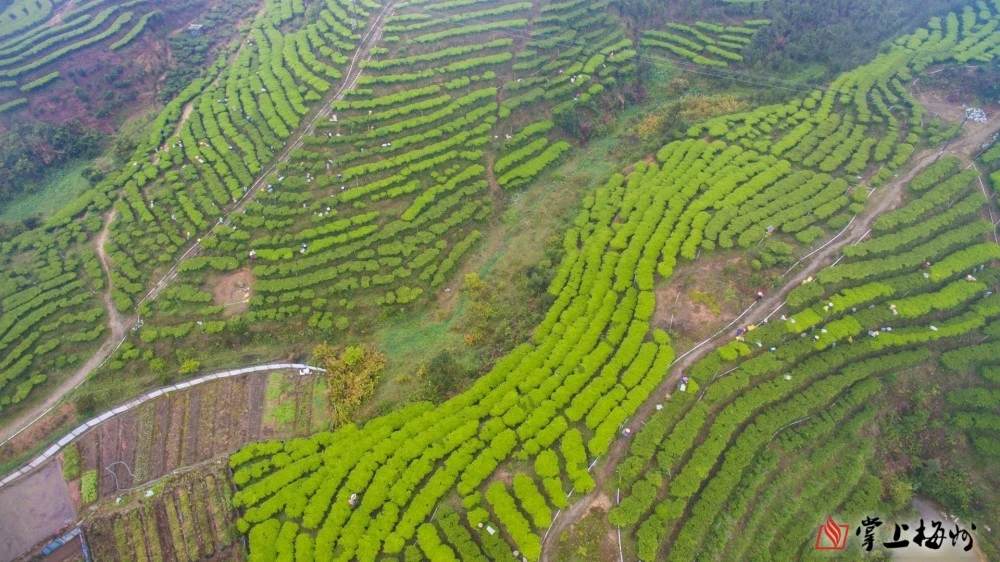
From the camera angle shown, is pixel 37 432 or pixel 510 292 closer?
pixel 37 432

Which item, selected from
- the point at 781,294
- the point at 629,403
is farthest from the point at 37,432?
the point at 781,294

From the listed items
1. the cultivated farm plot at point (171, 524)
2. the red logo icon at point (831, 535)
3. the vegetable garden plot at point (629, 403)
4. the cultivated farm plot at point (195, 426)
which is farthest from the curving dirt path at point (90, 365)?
the red logo icon at point (831, 535)

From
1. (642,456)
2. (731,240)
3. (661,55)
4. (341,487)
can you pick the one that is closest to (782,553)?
(642,456)

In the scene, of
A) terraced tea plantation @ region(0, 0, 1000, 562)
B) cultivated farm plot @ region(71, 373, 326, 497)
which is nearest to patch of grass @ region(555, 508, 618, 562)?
terraced tea plantation @ region(0, 0, 1000, 562)

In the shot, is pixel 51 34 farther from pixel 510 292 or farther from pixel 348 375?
pixel 510 292

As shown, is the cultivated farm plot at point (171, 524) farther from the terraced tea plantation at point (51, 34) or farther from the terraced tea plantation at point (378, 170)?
the terraced tea plantation at point (51, 34)

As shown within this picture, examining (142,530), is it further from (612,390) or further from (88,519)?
(612,390)
